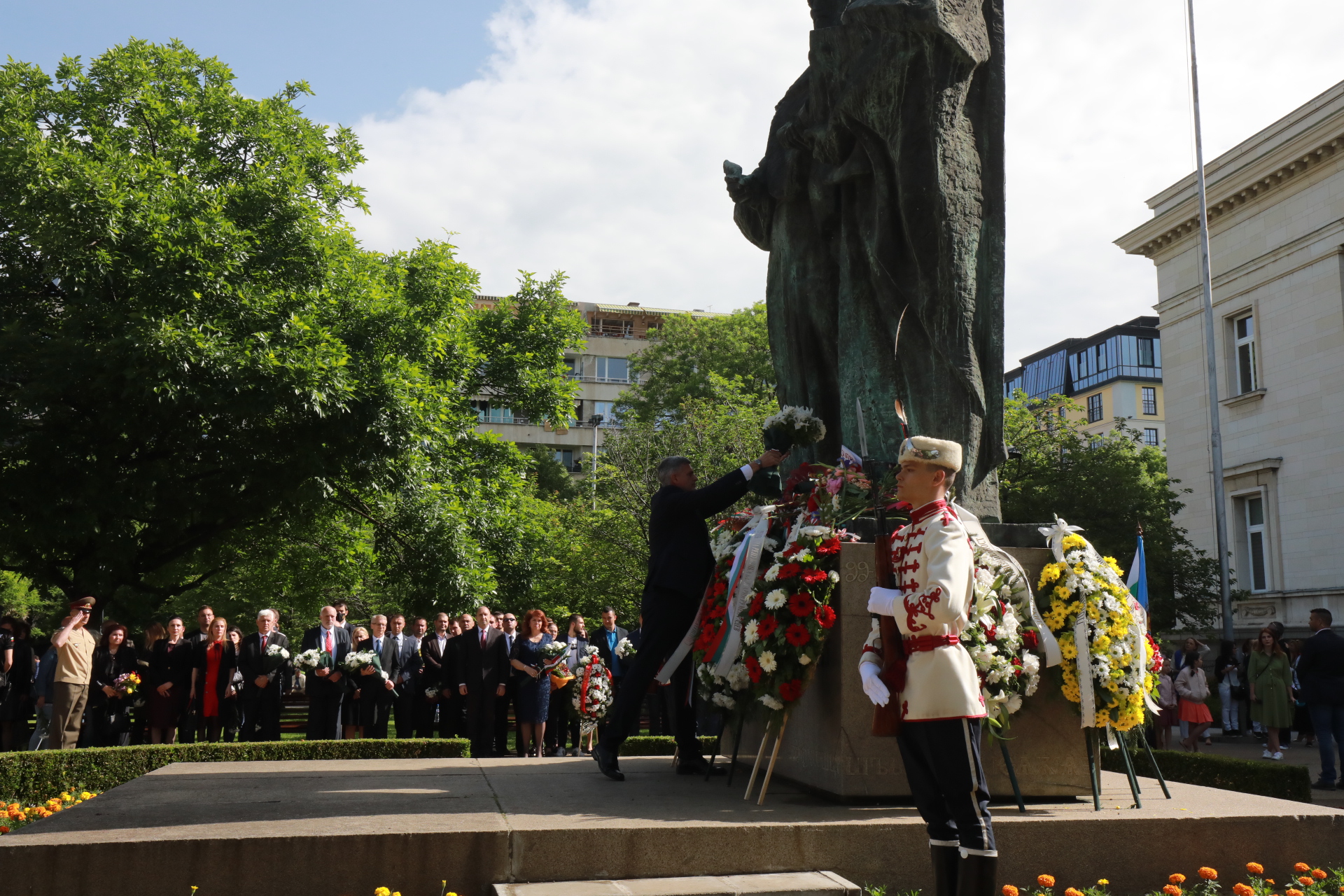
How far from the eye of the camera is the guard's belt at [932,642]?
15.1 feet

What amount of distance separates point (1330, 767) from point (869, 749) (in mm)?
9476

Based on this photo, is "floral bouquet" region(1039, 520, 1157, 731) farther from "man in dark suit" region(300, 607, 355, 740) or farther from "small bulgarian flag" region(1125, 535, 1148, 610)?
"man in dark suit" region(300, 607, 355, 740)

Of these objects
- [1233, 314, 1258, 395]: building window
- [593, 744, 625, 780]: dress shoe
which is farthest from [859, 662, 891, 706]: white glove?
[1233, 314, 1258, 395]: building window

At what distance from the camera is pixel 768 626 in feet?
19.7

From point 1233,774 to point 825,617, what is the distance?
5308 mm

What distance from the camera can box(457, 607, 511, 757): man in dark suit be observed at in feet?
49.8

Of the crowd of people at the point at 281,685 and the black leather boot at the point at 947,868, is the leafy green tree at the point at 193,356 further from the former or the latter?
the black leather boot at the point at 947,868

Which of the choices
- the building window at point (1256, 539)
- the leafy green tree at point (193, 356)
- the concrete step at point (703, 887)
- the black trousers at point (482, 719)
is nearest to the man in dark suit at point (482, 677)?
the black trousers at point (482, 719)

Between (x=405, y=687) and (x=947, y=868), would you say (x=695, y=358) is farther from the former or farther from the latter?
(x=947, y=868)

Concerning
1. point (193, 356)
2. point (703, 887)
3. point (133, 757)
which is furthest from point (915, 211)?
point (193, 356)

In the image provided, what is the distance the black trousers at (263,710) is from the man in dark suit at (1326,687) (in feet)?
40.8

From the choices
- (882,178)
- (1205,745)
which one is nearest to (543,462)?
(1205,745)

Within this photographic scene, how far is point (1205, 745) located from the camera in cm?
1994

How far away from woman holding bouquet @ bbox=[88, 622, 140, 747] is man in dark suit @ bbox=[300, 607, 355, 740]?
2.37 meters
